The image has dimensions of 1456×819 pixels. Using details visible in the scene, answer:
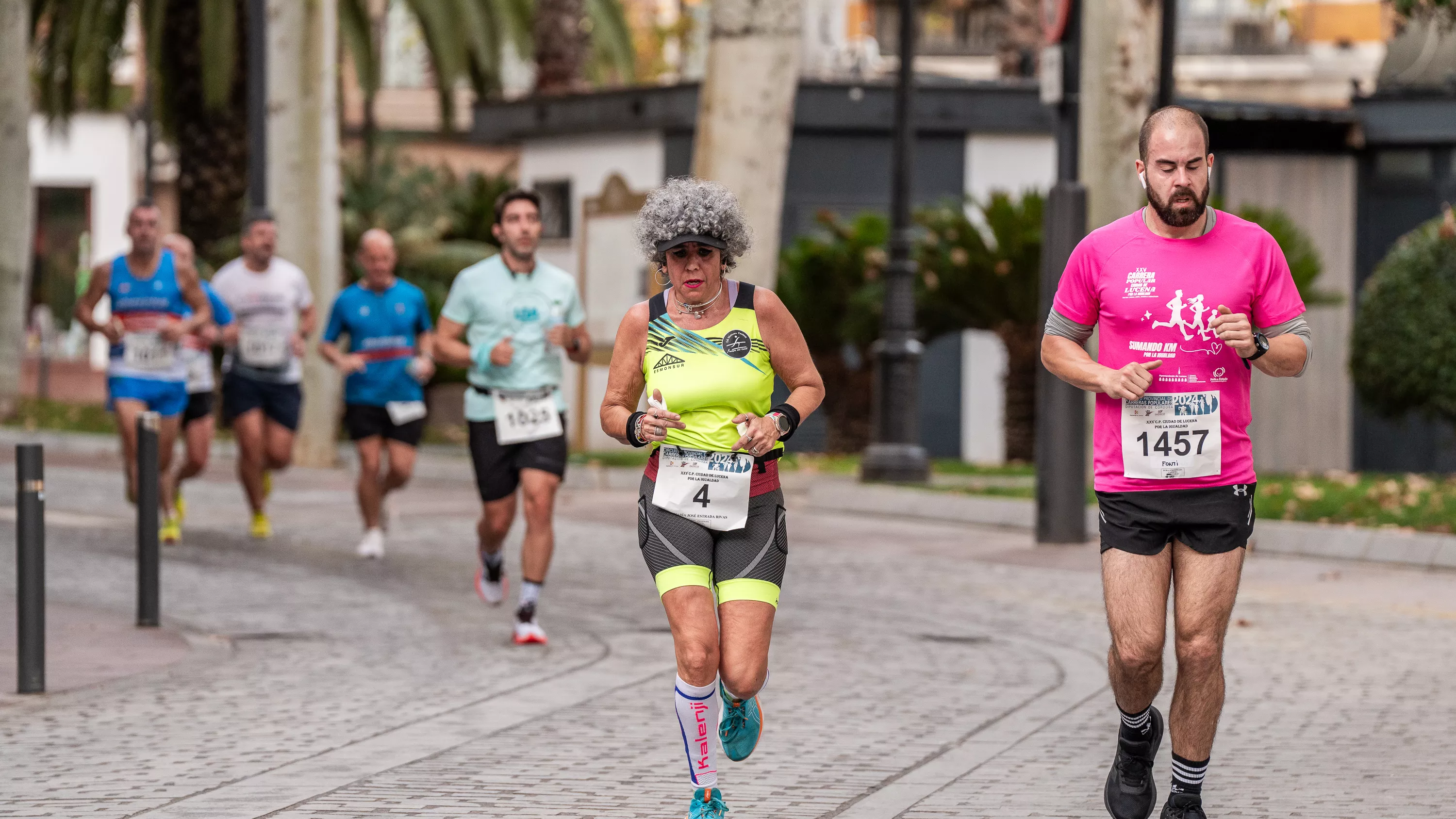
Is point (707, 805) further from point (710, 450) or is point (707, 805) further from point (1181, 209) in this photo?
point (1181, 209)

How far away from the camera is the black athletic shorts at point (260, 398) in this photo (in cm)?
1362

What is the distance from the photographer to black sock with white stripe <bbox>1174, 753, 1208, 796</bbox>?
5.70 m

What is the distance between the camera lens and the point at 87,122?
5053cm

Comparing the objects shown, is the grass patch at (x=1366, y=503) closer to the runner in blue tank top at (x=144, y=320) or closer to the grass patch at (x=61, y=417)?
the runner in blue tank top at (x=144, y=320)

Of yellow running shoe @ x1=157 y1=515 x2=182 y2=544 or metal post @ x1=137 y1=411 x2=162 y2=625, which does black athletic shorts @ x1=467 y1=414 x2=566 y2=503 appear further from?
yellow running shoe @ x1=157 y1=515 x2=182 y2=544

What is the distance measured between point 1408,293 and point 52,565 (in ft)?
36.2

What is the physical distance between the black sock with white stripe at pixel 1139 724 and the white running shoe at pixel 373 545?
7879mm

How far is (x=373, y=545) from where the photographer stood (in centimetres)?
1307

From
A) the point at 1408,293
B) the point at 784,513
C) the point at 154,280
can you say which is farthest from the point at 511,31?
the point at 784,513

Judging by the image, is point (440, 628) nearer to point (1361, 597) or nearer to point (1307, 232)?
point (1361, 597)

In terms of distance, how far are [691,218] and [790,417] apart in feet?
2.05

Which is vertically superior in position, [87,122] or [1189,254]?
[87,122]

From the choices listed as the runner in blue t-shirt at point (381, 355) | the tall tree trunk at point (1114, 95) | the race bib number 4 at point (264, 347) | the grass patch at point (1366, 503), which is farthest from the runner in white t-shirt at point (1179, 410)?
the tall tree trunk at point (1114, 95)

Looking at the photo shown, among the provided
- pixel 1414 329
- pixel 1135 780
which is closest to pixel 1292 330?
pixel 1135 780
